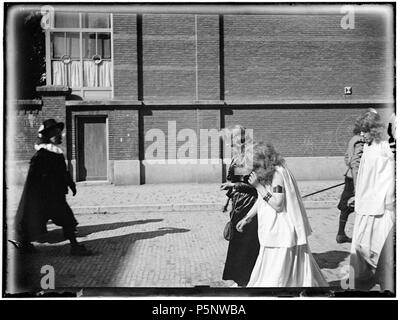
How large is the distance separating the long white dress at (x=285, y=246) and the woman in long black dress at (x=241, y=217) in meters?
0.17

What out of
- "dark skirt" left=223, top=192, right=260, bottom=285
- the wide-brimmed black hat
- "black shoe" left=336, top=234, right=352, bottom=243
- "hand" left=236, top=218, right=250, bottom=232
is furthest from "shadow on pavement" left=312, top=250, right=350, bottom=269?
the wide-brimmed black hat

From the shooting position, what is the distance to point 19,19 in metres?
2.63

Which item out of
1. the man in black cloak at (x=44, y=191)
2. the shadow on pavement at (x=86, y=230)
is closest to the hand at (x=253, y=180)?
the shadow on pavement at (x=86, y=230)

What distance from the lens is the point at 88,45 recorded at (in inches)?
135

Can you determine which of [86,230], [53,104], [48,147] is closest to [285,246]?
[86,230]

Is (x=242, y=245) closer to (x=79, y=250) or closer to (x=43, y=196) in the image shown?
(x=79, y=250)

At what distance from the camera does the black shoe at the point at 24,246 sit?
2.71m

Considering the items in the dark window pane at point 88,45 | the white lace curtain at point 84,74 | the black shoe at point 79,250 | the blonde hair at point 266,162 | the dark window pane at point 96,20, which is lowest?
the black shoe at point 79,250

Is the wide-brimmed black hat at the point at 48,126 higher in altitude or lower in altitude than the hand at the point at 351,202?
higher

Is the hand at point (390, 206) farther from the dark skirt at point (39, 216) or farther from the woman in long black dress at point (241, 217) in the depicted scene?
the dark skirt at point (39, 216)

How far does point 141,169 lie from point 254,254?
136 cm

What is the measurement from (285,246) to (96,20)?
2456 millimetres
